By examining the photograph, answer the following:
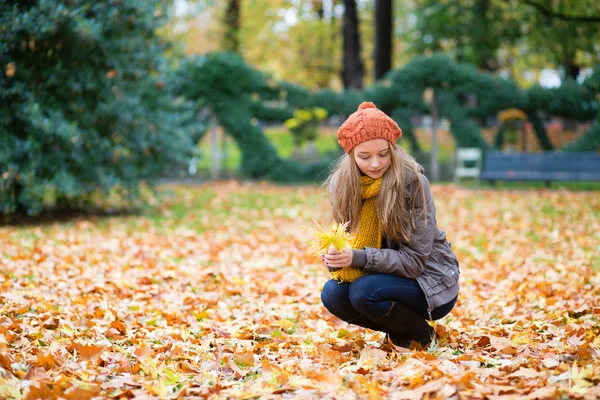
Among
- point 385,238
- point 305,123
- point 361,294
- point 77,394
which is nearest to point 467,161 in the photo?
point 305,123

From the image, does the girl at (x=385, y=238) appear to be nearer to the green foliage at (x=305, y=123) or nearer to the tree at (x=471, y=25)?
the green foliage at (x=305, y=123)

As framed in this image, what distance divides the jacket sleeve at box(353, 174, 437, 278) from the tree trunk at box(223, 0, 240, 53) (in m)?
26.7

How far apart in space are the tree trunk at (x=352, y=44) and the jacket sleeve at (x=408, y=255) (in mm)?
19144

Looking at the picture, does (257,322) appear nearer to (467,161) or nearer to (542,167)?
(542,167)

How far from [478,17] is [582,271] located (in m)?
16.4

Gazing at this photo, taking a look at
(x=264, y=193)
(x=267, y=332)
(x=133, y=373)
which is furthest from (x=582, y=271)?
(x=264, y=193)

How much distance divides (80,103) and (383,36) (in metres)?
11.6

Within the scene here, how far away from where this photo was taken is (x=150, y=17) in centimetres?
1080

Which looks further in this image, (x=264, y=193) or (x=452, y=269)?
(x=264, y=193)

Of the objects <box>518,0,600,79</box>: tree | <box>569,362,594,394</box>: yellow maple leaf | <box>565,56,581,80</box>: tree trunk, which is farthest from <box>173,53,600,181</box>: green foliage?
<box>569,362,594,394</box>: yellow maple leaf

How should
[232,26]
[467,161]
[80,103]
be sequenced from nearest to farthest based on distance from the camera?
[80,103], [467,161], [232,26]

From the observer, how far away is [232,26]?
97.8 ft

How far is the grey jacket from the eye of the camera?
334 centimetres

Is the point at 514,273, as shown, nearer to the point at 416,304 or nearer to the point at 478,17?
the point at 416,304
